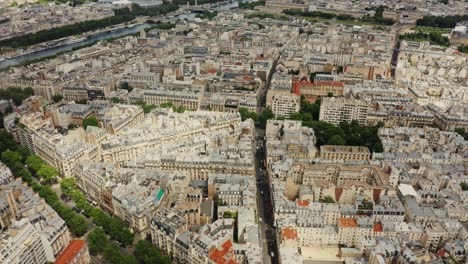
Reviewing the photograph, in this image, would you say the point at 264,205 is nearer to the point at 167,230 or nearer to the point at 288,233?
the point at 288,233

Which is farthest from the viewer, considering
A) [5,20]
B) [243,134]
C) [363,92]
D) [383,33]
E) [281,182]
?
[5,20]

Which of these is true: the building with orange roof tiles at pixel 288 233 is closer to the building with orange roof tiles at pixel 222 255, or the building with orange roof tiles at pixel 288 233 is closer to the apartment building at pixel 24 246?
the building with orange roof tiles at pixel 222 255

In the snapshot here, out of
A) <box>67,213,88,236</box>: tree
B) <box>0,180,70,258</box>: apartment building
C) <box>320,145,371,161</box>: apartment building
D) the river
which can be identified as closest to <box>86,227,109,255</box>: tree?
<box>67,213,88,236</box>: tree

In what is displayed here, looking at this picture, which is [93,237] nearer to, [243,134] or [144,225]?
[144,225]

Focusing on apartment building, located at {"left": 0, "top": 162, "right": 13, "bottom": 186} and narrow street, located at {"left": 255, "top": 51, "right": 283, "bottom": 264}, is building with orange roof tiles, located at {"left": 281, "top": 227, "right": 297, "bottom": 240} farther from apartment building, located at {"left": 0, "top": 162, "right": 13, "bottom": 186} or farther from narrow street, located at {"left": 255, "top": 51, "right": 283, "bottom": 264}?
apartment building, located at {"left": 0, "top": 162, "right": 13, "bottom": 186}

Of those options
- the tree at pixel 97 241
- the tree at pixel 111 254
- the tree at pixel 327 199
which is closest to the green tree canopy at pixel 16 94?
the tree at pixel 97 241

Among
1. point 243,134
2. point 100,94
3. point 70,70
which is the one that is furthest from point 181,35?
point 243,134

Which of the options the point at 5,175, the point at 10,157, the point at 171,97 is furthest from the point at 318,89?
the point at 5,175
